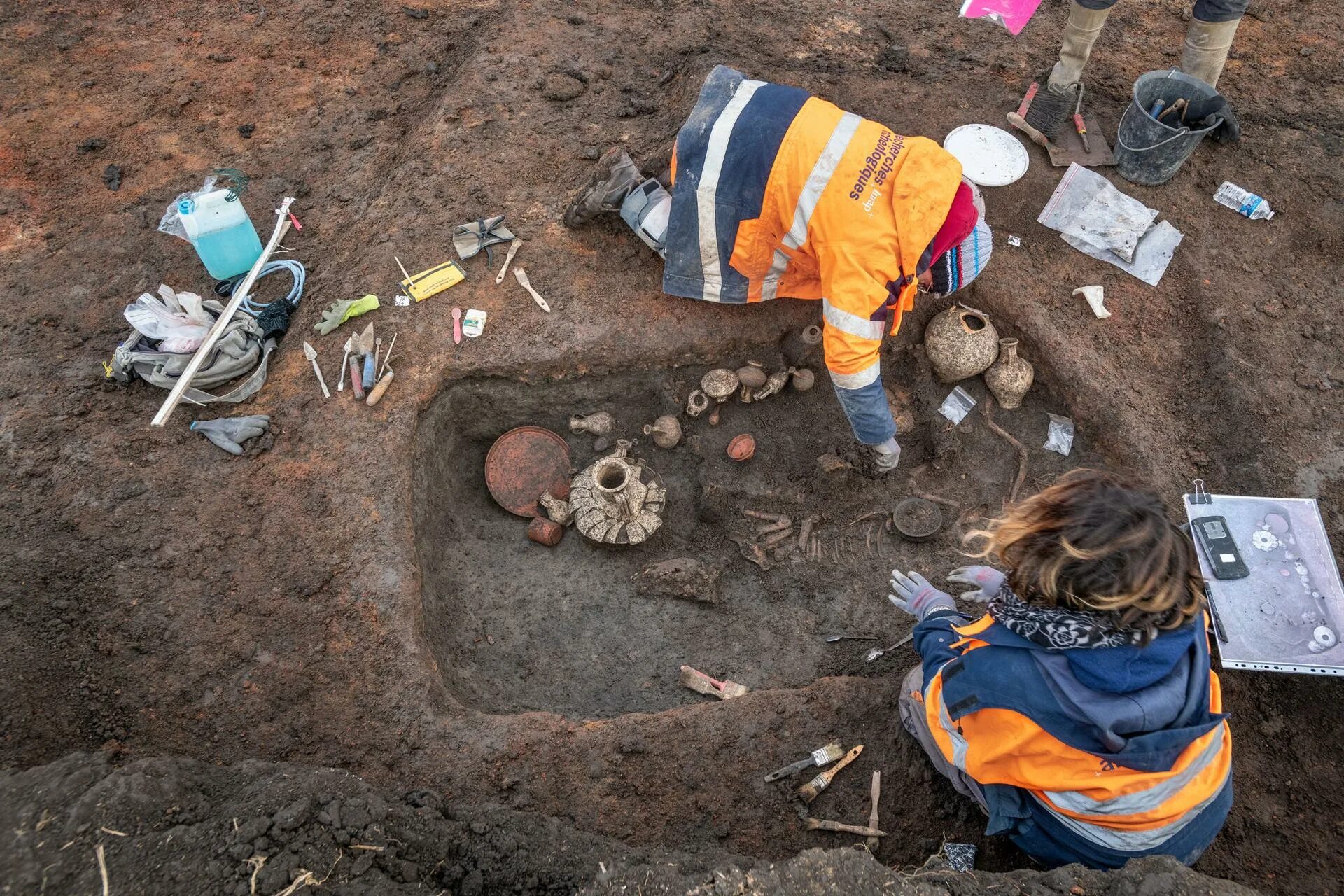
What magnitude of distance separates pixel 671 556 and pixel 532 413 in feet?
4.11

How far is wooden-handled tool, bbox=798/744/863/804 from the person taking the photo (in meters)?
3.38

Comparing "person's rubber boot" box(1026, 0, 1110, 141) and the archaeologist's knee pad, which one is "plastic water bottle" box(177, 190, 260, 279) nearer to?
the archaeologist's knee pad

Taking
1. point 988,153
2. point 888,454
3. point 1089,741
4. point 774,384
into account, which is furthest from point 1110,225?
point 1089,741

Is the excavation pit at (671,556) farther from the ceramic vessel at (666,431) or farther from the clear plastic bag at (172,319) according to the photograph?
the clear plastic bag at (172,319)

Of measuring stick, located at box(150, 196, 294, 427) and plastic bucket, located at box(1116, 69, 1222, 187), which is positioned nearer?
measuring stick, located at box(150, 196, 294, 427)

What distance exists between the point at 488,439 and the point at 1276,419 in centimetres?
464

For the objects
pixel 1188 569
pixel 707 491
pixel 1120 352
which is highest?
pixel 1188 569

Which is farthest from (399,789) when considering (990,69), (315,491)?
(990,69)

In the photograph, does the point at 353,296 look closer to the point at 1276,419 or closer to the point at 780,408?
the point at 780,408

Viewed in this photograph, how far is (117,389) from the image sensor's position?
4480 millimetres

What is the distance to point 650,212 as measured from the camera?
14.7ft

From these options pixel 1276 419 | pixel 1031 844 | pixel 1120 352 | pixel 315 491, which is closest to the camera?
pixel 1031 844

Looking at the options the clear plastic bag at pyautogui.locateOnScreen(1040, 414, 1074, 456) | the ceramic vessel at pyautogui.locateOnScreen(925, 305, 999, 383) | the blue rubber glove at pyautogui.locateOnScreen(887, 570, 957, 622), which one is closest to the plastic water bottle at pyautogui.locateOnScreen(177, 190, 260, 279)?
the ceramic vessel at pyautogui.locateOnScreen(925, 305, 999, 383)

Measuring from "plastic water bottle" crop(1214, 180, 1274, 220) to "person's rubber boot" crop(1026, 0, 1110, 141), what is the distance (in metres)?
1.10
